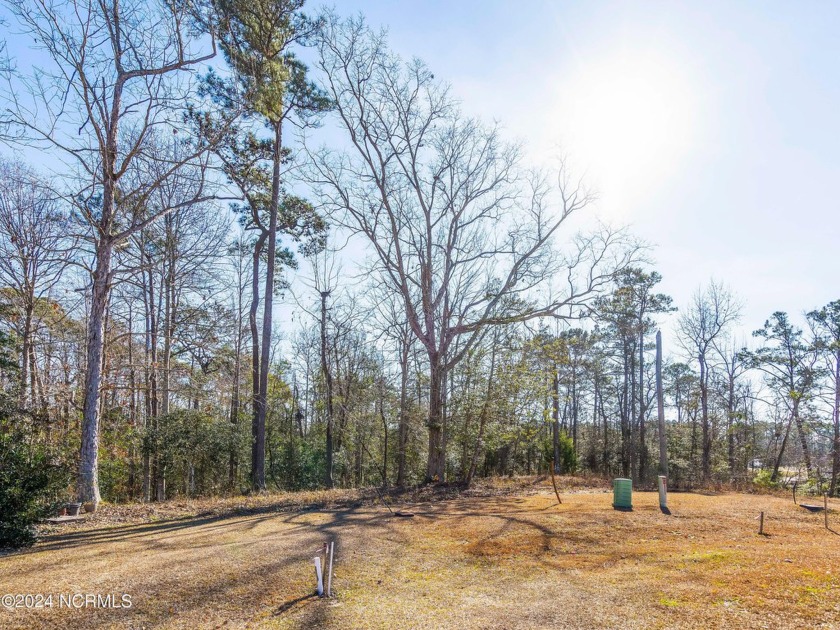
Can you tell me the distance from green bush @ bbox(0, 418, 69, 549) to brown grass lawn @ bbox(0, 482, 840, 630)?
0.36m

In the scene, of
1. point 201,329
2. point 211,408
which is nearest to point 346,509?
point 211,408

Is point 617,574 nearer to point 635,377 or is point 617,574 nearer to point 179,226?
point 179,226

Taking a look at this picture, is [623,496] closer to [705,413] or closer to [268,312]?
[268,312]

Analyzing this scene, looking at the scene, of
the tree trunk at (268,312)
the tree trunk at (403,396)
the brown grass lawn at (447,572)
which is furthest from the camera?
the tree trunk at (403,396)

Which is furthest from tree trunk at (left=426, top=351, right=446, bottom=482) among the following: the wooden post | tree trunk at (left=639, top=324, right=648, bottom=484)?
tree trunk at (left=639, top=324, right=648, bottom=484)

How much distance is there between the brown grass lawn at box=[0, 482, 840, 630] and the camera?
406 centimetres

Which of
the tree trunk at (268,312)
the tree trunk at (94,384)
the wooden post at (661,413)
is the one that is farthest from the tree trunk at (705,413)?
the tree trunk at (94,384)

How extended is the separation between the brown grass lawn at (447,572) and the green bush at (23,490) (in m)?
0.36

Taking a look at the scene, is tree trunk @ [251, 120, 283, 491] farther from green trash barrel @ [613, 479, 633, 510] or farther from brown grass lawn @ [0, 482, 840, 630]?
green trash barrel @ [613, 479, 633, 510]

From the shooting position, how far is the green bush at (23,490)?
588 cm

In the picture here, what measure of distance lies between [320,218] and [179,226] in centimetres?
445

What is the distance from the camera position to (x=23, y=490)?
237 inches

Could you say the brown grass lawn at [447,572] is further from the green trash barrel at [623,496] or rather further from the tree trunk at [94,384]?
the green trash barrel at [623,496]


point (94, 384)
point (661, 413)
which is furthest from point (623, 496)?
point (94, 384)
